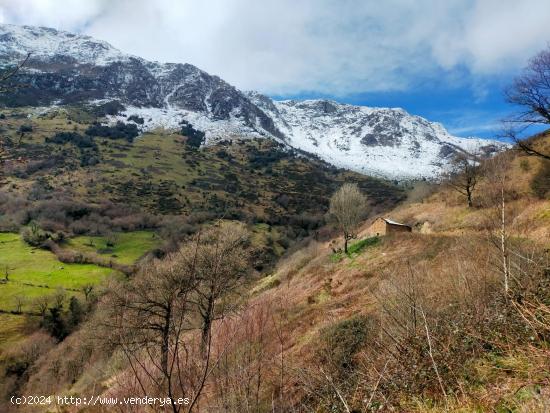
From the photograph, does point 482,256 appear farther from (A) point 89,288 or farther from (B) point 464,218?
(A) point 89,288

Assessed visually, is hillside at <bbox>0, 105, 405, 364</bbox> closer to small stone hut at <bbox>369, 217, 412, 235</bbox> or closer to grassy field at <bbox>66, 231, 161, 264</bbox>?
grassy field at <bbox>66, 231, 161, 264</bbox>

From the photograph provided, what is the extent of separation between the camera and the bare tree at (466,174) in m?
35.9

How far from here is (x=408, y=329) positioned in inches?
264

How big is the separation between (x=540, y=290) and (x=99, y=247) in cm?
10893

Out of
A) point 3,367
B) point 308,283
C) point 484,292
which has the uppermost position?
point 484,292

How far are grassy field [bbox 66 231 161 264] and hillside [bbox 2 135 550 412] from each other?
2192 inches

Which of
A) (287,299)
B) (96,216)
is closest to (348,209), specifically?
(287,299)

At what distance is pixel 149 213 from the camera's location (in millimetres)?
139500

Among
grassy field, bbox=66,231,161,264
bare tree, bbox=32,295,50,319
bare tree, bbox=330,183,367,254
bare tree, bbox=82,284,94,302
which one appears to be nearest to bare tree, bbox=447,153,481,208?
bare tree, bbox=330,183,367,254

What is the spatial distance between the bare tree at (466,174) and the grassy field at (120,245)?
260 ft

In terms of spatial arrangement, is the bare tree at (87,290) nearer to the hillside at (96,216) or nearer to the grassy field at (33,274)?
the hillside at (96,216)

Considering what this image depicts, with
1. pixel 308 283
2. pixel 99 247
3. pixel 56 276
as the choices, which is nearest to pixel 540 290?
pixel 308 283

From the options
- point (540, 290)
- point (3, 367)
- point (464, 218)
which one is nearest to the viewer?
point (540, 290)

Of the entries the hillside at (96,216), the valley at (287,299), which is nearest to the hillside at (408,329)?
the valley at (287,299)
